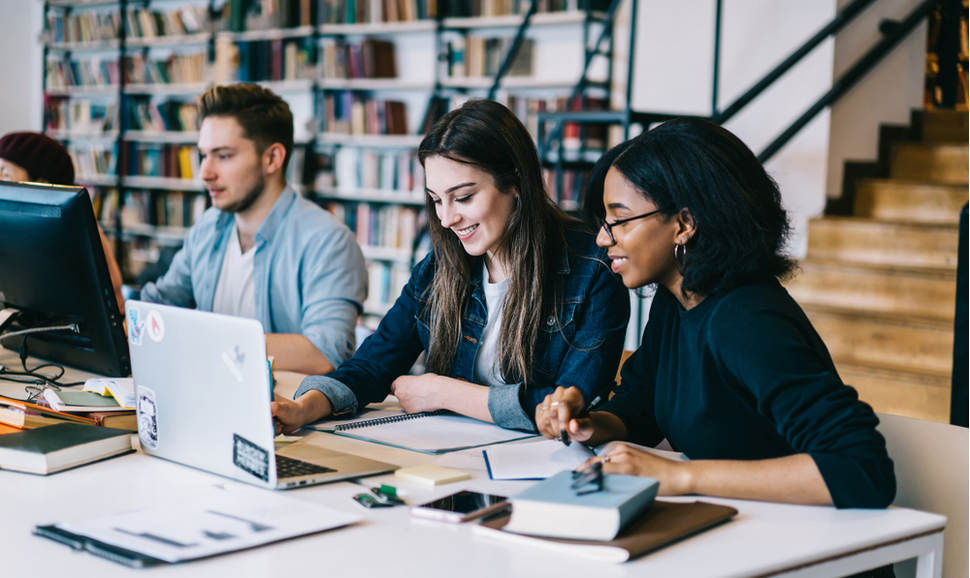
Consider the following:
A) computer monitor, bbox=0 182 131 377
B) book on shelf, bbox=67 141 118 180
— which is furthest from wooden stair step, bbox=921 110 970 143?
book on shelf, bbox=67 141 118 180

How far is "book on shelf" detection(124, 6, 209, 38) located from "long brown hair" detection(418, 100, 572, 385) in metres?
4.85

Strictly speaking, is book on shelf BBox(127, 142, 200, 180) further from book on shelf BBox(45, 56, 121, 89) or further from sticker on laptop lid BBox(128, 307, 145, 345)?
sticker on laptop lid BBox(128, 307, 145, 345)

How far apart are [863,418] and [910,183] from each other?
328 centimetres

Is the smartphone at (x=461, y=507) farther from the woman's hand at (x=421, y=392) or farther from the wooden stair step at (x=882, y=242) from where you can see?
the wooden stair step at (x=882, y=242)

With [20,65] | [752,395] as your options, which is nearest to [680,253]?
[752,395]

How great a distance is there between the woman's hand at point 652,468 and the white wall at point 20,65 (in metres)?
6.97

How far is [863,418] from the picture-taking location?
1.07 m

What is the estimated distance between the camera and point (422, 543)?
93cm

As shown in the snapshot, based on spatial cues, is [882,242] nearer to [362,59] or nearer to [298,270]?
[298,270]

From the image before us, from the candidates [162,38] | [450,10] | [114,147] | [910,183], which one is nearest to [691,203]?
[910,183]

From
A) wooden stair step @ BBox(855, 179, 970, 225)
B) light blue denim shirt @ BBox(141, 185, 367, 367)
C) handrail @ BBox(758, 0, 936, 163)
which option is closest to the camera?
light blue denim shirt @ BBox(141, 185, 367, 367)

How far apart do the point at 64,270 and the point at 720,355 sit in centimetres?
113

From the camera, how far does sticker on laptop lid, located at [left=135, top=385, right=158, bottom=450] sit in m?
1.23

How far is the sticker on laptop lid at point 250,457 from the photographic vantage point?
106 cm
